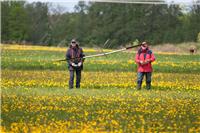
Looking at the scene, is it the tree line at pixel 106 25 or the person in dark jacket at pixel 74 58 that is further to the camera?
the tree line at pixel 106 25

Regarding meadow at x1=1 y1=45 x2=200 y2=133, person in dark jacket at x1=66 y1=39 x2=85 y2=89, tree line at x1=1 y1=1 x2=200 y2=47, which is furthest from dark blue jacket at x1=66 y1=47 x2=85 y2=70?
tree line at x1=1 y1=1 x2=200 y2=47

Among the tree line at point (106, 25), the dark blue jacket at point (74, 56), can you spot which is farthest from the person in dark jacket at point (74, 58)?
the tree line at point (106, 25)

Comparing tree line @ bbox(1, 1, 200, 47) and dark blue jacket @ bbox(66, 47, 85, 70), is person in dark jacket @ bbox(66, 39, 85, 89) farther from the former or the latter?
tree line @ bbox(1, 1, 200, 47)

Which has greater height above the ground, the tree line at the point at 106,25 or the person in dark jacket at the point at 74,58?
the tree line at the point at 106,25

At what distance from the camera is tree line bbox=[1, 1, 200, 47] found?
93250 mm

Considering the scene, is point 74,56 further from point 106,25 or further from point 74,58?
point 106,25

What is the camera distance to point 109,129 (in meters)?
11.4

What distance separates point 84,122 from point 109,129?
1014mm

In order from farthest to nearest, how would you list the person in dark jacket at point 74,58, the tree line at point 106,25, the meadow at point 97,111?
the tree line at point 106,25, the person in dark jacket at point 74,58, the meadow at point 97,111

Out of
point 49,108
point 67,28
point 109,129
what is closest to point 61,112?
point 49,108

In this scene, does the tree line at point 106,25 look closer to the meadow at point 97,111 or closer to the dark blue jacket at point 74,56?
the dark blue jacket at point 74,56

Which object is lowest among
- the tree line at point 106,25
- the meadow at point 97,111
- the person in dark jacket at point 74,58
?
the meadow at point 97,111

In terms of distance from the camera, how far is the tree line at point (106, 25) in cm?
9325

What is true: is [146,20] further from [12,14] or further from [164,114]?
[164,114]
